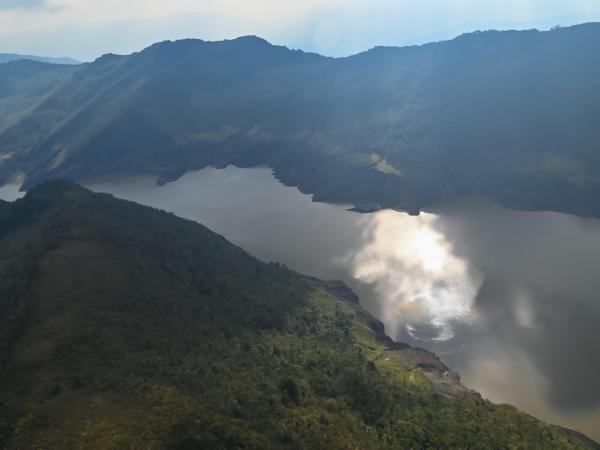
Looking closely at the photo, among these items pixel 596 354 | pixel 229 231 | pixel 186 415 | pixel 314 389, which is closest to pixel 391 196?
pixel 229 231

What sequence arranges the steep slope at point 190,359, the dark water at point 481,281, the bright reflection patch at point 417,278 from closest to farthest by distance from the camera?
the steep slope at point 190,359 < the dark water at point 481,281 < the bright reflection patch at point 417,278

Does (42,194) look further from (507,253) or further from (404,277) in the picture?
(507,253)

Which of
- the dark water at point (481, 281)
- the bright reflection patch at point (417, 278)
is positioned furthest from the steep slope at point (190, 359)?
the dark water at point (481, 281)

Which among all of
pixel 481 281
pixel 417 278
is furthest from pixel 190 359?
pixel 481 281

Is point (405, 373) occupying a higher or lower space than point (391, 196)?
lower

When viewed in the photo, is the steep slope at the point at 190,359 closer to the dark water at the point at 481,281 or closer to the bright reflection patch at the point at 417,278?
the bright reflection patch at the point at 417,278

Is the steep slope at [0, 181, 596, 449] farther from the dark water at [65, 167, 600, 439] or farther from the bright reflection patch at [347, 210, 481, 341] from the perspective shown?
the dark water at [65, 167, 600, 439]

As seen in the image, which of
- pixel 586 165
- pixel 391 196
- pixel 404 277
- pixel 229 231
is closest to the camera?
pixel 404 277
